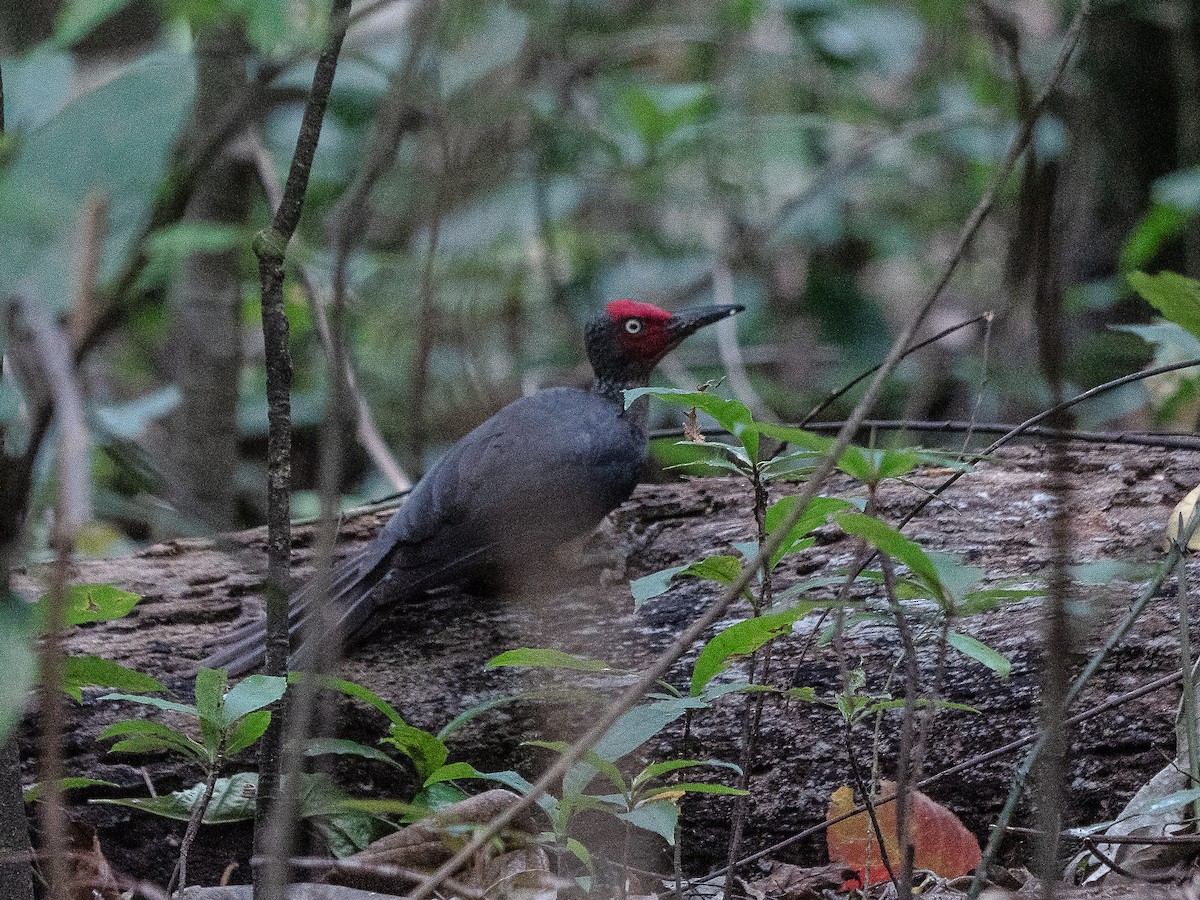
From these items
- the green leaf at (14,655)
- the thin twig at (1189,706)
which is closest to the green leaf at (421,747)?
the green leaf at (14,655)

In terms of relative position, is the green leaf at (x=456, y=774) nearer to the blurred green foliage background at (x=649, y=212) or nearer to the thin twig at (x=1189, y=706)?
the thin twig at (x=1189, y=706)

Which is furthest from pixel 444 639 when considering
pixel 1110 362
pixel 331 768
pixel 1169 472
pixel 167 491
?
pixel 1110 362

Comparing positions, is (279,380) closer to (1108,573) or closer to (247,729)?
(247,729)

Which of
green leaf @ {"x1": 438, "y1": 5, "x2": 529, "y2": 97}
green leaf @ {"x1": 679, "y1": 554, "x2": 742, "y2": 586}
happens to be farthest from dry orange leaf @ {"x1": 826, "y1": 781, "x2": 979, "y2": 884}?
green leaf @ {"x1": 438, "y1": 5, "x2": 529, "y2": 97}

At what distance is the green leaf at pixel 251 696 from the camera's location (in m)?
1.62

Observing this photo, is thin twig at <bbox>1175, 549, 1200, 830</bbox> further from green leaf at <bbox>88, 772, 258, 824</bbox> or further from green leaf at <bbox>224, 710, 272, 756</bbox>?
green leaf at <bbox>88, 772, 258, 824</bbox>

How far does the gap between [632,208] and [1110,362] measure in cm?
323

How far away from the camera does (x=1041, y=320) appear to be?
1.09 m

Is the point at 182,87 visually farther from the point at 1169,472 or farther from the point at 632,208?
the point at 632,208

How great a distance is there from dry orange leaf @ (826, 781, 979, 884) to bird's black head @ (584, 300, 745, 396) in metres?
1.95

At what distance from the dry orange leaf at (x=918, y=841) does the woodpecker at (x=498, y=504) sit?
1.27m

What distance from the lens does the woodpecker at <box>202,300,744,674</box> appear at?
116 inches

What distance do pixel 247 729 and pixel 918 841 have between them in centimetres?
105

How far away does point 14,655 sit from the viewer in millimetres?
938
